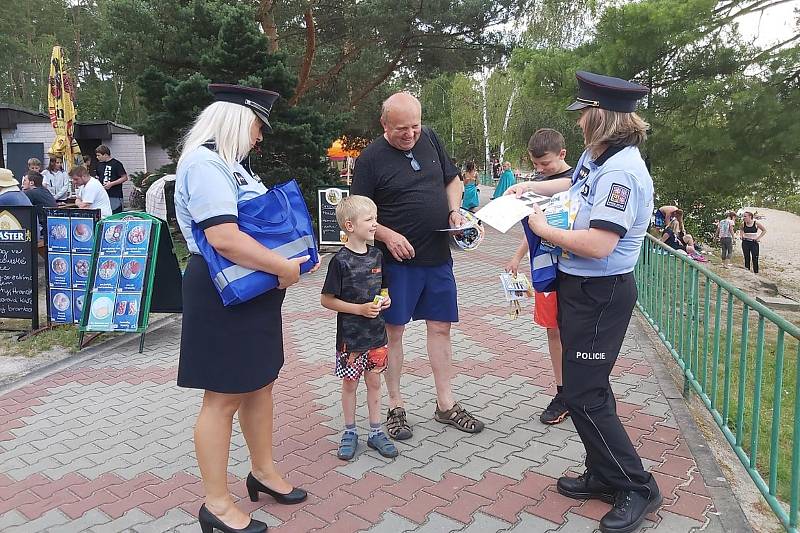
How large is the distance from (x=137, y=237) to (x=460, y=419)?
366 cm

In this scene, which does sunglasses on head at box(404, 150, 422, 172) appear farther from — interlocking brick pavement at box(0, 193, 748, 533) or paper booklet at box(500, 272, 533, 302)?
interlocking brick pavement at box(0, 193, 748, 533)

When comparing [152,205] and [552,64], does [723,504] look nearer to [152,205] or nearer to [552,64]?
[152,205]

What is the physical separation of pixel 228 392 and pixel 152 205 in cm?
624

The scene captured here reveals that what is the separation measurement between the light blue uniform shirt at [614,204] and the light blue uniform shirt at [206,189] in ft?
4.75

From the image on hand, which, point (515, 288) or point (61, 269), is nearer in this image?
point (515, 288)

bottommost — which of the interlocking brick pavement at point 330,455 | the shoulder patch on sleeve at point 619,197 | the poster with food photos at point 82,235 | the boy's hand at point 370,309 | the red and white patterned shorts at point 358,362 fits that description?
the interlocking brick pavement at point 330,455

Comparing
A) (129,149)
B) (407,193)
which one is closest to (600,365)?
(407,193)

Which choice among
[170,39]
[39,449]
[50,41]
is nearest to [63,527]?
[39,449]

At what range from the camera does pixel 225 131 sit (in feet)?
8.61

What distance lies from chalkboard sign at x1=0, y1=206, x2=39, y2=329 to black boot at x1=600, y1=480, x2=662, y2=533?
5786 millimetres

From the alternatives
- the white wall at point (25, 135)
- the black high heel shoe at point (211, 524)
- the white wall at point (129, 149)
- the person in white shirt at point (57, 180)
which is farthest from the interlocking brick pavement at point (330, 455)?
the white wall at point (129, 149)

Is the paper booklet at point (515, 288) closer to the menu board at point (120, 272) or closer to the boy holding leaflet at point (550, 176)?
the boy holding leaflet at point (550, 176)

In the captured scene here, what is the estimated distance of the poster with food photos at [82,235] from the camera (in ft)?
20.8

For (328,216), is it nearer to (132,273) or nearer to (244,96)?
(132,273)
